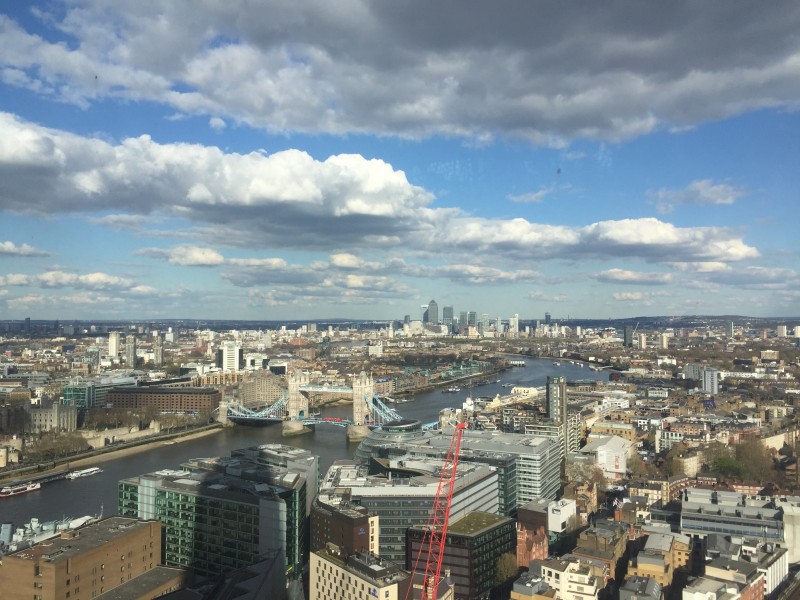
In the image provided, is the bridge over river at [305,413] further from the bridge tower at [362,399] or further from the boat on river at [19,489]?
the boat on river at [19,489]

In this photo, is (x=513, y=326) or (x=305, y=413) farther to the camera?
(x=513, y=326)

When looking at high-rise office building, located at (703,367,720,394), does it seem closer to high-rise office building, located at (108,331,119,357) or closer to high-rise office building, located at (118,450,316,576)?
high-rise office building, located at (118,450,316,576)

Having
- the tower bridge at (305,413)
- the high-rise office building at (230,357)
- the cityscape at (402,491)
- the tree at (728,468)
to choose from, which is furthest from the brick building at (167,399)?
the tree at (728,468)

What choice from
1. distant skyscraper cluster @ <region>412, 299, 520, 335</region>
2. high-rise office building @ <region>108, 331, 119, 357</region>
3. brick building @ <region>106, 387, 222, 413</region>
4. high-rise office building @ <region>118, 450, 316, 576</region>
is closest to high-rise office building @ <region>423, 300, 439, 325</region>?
distant skyscraper cluster @ <region>412, 299, 520, 335</region>

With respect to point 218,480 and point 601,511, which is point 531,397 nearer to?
point 601,511

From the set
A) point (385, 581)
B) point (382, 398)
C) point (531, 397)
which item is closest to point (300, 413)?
→ point (382, 398)

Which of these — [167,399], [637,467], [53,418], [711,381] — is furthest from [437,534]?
[711,381]

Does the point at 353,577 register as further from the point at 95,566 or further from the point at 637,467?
the point at 637,467

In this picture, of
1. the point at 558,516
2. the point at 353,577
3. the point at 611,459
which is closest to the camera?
the point at 353,577
